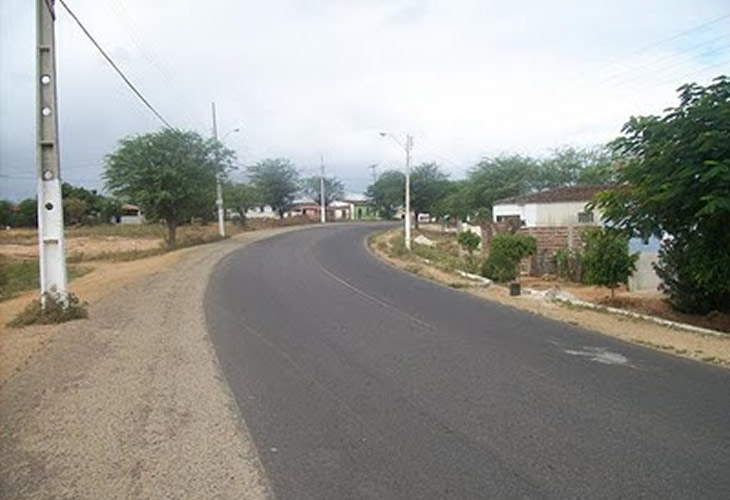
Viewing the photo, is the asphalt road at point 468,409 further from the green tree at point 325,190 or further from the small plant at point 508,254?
the green tree at point 325,190

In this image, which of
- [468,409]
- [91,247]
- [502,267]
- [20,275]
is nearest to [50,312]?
[468,409]

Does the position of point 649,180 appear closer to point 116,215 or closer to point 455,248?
point 455,248

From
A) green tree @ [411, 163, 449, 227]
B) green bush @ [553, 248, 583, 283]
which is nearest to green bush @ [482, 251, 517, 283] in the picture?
green bush @ [553, 248, 583, 283]

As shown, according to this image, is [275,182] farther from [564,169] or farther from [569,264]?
[569,264]

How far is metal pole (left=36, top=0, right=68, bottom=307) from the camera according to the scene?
46.1 feet

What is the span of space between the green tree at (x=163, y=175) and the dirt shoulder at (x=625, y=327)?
24.3 metres

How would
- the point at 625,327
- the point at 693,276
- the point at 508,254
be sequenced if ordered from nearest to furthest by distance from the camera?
the point at 625,327, the point at 693,276, the point at 508,254

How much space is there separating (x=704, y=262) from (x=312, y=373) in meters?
10.9

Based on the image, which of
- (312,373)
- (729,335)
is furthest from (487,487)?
(729,335)

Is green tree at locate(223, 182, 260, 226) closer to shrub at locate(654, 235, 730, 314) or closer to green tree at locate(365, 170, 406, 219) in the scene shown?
green tree at locate(365, 170, 406, 219)

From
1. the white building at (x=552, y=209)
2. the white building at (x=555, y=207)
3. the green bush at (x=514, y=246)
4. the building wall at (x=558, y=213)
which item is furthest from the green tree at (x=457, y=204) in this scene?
the green bush at (x=514, y=246)

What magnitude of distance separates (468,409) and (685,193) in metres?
9.37

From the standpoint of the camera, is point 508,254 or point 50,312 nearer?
point 50,312

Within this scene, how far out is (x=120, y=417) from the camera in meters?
7.12
